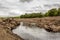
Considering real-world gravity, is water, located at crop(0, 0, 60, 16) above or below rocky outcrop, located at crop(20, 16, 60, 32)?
above

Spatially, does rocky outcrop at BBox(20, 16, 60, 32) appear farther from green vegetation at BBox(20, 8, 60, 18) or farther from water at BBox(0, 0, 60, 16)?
water at BBox(0, 0, 60, 16)

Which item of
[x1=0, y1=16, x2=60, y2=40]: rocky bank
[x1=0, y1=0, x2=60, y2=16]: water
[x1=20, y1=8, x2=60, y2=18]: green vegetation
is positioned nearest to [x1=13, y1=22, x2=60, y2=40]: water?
[x1=0, y1=16, x2=60, y2=40]: rocky bank

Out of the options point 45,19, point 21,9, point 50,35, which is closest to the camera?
point 50,35

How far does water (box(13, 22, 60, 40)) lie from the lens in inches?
150

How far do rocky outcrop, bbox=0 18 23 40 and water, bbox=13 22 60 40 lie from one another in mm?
101

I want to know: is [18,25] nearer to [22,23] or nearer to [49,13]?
[22,23]

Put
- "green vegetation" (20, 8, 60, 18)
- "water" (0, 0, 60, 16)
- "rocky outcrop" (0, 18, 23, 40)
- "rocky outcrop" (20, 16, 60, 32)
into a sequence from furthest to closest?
"water" (0, 0, 60, 16) < "green vegetation" (20, 8, 60, 18) < "rocky outcrop" (20, 16, 60, 32) < "rocky outcrop" (0, 18, 23, 40)

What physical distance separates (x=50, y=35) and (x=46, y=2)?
1044mm

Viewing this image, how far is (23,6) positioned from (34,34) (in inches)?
35.9

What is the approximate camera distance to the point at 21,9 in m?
4.48

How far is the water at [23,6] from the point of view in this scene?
445cm

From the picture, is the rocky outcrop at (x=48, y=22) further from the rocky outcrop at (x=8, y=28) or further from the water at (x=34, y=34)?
the rocky outcrop at (x=8, y=28)

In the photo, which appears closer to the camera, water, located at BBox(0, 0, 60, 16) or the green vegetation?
the green vegetation

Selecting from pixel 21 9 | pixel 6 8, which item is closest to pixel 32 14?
pixel 21 9
